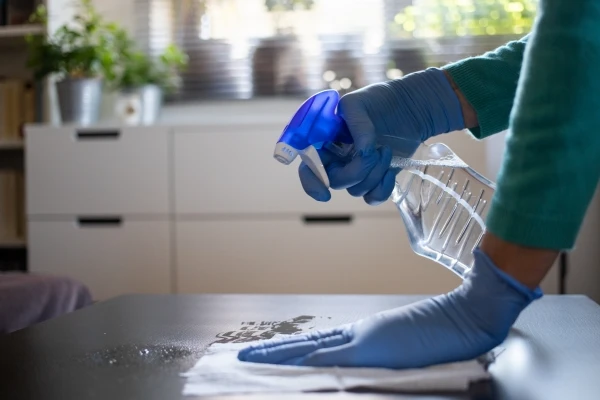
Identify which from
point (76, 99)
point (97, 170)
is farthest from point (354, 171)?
point (76, 99)

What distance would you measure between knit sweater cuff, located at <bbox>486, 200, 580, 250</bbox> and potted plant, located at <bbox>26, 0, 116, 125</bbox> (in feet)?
7.41

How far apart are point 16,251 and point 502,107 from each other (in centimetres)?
243

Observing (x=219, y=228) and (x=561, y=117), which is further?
(x=219, y=228)

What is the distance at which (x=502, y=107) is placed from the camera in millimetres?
1062

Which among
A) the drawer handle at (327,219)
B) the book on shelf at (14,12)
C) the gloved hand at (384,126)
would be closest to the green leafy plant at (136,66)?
the book on shelf at (14,12)

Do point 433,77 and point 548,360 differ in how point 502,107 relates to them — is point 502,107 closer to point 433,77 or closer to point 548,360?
point 433,77

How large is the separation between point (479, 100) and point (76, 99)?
1.97 metres

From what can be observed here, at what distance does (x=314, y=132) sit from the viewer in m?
0.95

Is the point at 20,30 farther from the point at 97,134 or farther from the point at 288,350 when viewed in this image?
the point at 288,350

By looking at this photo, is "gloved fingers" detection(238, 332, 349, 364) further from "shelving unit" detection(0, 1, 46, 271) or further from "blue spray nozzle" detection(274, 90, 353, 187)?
"shelving unit" detection(0, 1, 46, 271)

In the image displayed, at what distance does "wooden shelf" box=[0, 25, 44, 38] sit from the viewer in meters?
2.89

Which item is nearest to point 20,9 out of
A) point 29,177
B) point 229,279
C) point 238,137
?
point 29,177

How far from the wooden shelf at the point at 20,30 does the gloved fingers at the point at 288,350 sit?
2.41 meters

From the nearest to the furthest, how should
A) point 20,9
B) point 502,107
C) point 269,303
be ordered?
point 502,107 < point 269,303 < point 20,9
